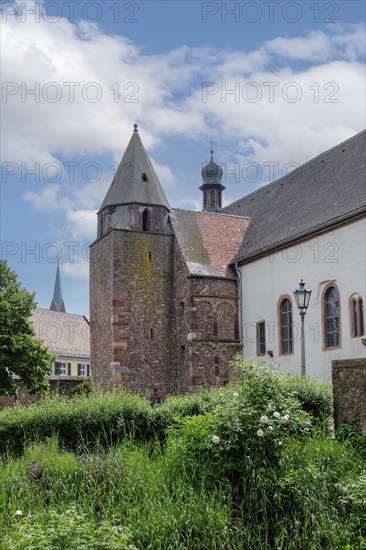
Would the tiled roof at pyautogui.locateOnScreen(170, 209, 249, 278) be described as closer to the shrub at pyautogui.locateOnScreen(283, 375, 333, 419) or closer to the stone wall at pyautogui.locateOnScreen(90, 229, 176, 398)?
the stone wall at pyautogui.locateOnScreen(90, 229, 176, 398)

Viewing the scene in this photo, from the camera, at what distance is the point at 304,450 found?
33.1 ft

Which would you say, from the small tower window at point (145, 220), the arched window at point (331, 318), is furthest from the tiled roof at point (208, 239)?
the arched window at point (331, 318)

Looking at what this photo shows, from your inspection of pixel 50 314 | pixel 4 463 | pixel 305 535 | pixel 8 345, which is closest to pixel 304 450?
pixel 305 535

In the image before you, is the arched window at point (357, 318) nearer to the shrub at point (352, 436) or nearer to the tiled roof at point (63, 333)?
the shrub at point (352, 436)

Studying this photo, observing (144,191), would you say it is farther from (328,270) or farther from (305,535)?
(305,535)

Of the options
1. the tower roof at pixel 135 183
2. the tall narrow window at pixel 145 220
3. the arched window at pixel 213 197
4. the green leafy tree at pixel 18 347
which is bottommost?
the green leafy tree at pixel 18 347

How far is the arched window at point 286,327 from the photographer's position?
26734 mm

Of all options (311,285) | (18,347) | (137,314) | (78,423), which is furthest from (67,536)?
(18,347)

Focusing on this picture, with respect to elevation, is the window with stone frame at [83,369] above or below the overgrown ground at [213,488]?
above

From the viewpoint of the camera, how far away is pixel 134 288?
30562 mm

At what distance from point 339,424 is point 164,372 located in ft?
61.2

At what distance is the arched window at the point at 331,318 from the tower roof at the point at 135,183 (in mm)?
10920

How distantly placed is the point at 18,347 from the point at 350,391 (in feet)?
69.6

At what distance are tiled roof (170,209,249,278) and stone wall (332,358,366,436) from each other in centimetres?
1775
